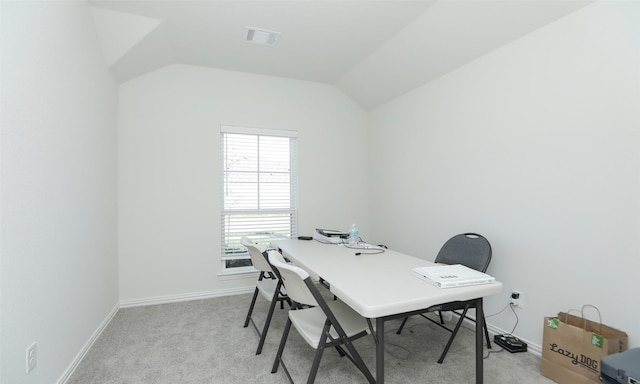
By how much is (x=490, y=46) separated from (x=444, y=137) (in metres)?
0.91

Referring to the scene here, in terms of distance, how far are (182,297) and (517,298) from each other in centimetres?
345

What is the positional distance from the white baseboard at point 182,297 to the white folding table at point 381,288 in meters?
1.74

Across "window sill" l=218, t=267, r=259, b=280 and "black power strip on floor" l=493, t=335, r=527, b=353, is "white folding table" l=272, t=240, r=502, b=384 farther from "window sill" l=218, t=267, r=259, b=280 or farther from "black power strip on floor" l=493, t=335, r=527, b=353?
"window sill" l=218, t=267, r=259, b=280

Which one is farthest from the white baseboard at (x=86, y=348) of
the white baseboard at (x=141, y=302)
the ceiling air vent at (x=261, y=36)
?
the ceiling air vent at (x=261, y=36)

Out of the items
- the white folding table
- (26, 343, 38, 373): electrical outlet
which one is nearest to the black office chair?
the white folding table

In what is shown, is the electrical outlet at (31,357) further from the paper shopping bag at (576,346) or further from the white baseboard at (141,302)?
the paper shopping bag at (576,346)

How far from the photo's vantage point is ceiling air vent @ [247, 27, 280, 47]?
299 centimetres

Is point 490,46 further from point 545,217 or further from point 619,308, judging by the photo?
point 619,308

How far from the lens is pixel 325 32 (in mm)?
2998

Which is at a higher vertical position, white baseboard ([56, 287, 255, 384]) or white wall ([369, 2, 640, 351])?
white wall ([369, 2, 640, 351])

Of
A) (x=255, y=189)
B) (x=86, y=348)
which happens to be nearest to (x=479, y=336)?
(x=86, y=348)

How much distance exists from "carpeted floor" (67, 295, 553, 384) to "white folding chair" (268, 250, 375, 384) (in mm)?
277

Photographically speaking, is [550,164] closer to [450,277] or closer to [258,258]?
[450,277]

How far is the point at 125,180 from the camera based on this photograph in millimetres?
3432
